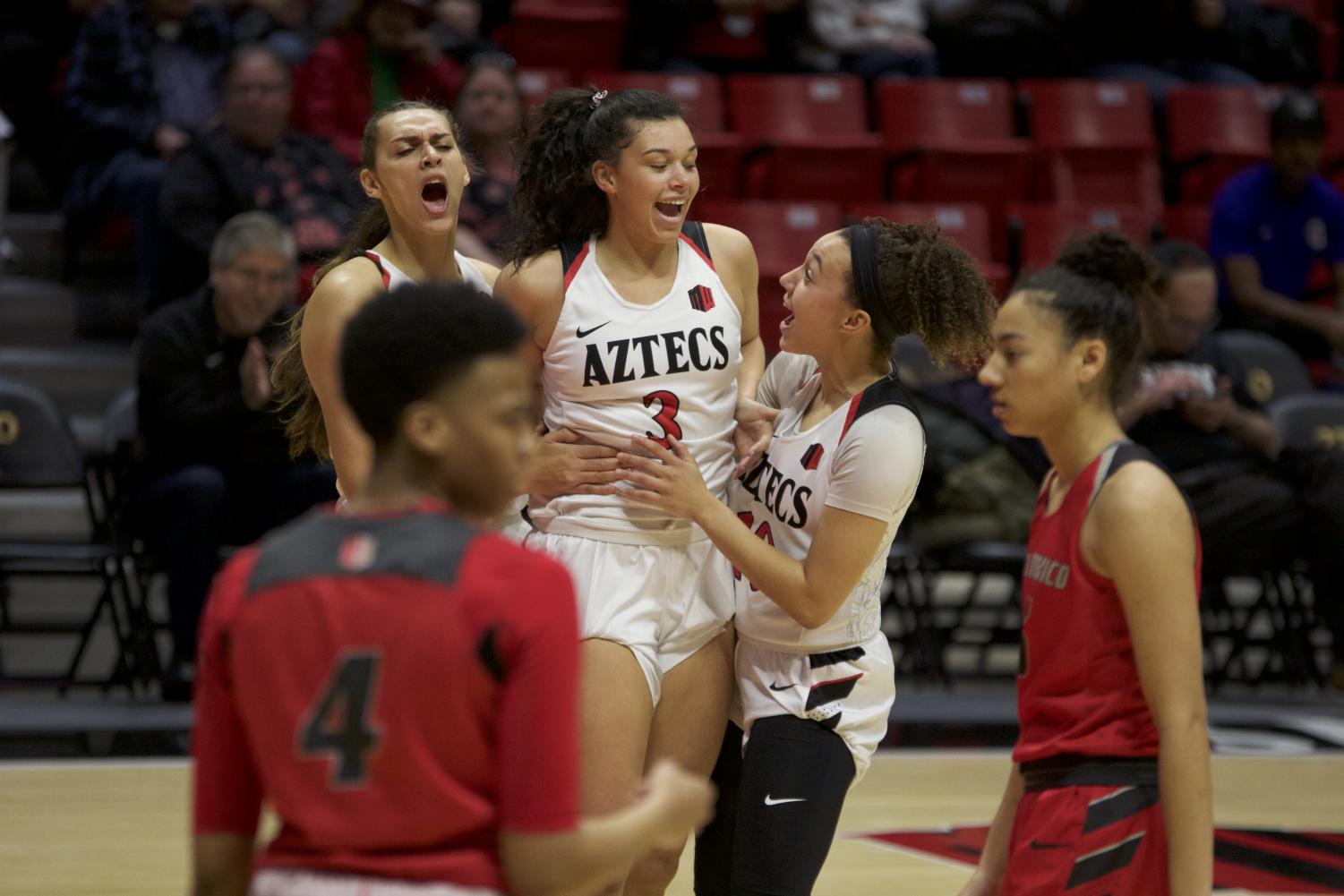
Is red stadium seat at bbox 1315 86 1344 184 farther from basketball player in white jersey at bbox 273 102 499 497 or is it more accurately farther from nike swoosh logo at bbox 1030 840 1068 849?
nike swoosh logo at bbox 1030 840 1068 849

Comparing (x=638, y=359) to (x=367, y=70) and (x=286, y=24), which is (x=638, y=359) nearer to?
(x=367, y=70)

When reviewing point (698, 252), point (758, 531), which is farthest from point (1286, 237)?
point (758, 531)

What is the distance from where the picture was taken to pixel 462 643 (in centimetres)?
154

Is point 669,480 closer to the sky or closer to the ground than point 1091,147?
closer to the ground

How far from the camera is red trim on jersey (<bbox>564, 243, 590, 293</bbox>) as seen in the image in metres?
3.09

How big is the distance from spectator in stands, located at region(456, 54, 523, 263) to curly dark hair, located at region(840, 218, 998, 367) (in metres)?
4.39

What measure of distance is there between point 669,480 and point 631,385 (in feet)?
0.90

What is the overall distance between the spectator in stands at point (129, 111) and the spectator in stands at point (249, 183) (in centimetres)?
39

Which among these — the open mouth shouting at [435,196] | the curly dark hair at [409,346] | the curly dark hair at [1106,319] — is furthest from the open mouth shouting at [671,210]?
the curly dark hair at [409,346]

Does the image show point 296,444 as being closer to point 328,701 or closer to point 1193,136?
point 328,701

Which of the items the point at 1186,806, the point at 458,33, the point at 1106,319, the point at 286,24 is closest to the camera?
the point at 1186,806

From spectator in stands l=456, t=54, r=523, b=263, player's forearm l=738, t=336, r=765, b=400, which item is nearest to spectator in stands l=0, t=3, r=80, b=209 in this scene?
spectator in stands l=456, t=54, r=523, b=263

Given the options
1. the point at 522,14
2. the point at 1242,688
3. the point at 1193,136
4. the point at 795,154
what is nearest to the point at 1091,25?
the point at 1193,136

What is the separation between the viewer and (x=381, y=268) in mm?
3176
